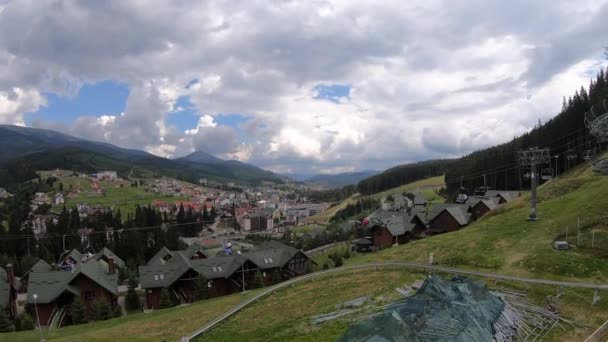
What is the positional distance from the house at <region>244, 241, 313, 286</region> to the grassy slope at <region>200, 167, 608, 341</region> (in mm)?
15087

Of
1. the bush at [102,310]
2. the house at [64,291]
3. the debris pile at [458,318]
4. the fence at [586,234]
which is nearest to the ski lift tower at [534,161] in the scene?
the fence at [586,234]

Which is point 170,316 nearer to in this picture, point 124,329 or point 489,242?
point 124,329

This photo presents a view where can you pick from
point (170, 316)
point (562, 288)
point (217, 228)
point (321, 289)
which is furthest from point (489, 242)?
point (217, 228)

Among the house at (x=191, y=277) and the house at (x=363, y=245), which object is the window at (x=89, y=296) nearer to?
the house at (x=191, y=277)

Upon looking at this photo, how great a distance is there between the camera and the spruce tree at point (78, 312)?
4181 cm

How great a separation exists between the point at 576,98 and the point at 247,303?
369 ft

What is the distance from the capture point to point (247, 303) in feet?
106

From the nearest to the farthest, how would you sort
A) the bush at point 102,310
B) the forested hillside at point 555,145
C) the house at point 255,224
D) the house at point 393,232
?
1. the bush at point 102,310
2. the house at point 393,232
3. the forested hillside at point 555,145
4. the house at point 255,224

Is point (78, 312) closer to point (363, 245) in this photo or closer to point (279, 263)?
point (279, 263)

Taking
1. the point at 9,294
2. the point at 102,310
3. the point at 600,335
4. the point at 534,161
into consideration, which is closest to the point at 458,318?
the point at 600,335

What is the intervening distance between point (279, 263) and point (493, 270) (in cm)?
Result: 2948

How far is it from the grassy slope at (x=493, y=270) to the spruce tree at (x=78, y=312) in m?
22.0

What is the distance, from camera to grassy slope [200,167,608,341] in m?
23.5

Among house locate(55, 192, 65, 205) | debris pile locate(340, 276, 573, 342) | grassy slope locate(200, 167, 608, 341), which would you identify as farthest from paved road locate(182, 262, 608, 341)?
house locate(55, 192, 65, 205)
